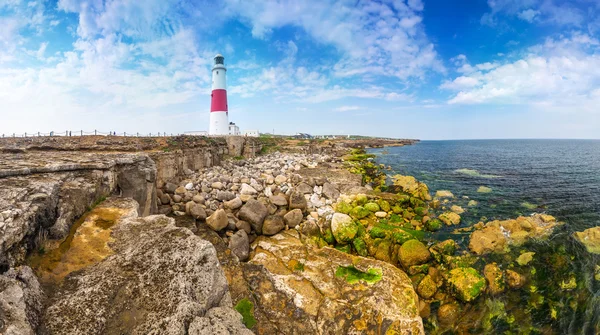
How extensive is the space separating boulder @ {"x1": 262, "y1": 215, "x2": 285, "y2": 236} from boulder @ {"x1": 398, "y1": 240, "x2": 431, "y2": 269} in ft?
16.6

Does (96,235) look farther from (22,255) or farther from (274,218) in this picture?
(274,218)

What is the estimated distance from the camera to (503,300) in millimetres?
8633

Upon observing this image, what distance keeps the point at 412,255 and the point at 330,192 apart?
757 cm

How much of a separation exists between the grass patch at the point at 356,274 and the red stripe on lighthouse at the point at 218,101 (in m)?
31.3

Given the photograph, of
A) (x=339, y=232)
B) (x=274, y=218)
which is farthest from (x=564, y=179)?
(x=274, y=218)

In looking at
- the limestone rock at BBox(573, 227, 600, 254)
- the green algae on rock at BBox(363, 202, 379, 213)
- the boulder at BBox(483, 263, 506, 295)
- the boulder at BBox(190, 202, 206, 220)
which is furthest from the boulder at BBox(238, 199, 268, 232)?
the limestone rock at BBox(573, 227, 600, 254)

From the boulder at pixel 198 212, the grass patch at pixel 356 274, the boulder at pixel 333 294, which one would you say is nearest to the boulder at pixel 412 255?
the boulder at pixel 333 294

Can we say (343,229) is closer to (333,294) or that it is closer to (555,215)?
(333,294)

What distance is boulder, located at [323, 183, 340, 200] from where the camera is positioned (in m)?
16.5

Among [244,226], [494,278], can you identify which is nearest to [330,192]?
[244,226]

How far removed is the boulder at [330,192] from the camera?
16.5 m

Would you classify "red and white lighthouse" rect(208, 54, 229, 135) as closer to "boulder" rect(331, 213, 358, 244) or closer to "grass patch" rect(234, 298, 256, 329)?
"boulder" rect(331, 213, 358, 244)

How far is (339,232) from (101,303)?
29.1 ft

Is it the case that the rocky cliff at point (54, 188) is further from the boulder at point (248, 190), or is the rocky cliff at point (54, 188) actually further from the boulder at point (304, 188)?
the boulder at point (304, 188)
